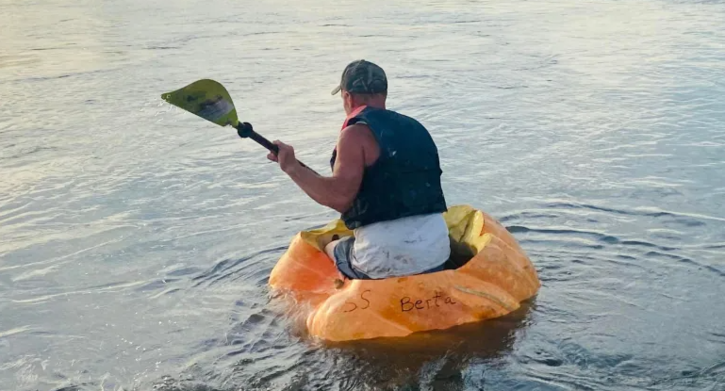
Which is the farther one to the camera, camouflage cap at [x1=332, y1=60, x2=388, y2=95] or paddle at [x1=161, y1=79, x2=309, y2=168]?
camouflage cap at [x1=332, y1=60, x2=388, y2=95]

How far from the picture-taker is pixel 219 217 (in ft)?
24.3

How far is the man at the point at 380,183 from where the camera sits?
4.86 metres

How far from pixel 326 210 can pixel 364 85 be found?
2.67m

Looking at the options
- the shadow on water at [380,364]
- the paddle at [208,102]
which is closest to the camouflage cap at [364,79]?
the paddle at [208,102]

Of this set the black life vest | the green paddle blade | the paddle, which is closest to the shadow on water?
the black life vest

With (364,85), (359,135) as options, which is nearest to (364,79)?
(364,85)

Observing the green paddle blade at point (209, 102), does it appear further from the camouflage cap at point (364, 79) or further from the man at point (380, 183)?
the camouflage cap at point (364, 79)

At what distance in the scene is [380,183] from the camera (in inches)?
195

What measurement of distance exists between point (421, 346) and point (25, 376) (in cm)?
204

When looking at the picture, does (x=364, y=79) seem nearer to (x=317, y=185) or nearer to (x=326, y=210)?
(x=317, y=185)

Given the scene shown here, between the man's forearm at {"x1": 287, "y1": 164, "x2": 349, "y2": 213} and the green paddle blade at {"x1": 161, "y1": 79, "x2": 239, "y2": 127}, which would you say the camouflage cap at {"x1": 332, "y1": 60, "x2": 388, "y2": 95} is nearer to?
the man's forearm at {"x1": 287, "y1": 164, "x2": 349, "y2": 213}

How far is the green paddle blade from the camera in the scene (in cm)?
488

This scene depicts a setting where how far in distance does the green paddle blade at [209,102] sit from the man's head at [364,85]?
24.3 inches

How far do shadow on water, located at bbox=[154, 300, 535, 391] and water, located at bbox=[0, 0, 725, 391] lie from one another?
13 mm
